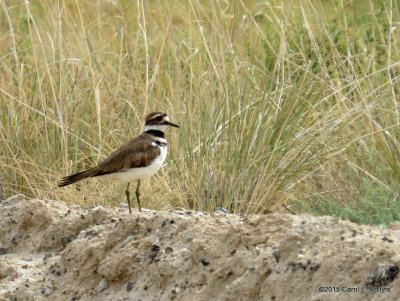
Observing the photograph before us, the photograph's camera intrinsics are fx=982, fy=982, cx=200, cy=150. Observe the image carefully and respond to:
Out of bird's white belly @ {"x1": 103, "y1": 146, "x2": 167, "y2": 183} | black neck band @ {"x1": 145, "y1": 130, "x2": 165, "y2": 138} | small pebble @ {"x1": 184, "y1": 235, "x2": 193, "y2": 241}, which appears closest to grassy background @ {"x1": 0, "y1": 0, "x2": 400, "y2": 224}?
black neck band @ {"x1": 145, "y1": 130, "x2": 165, "y2": 138}

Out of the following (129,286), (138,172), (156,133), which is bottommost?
(129,286)

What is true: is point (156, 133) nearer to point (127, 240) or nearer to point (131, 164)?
point (131, 164)

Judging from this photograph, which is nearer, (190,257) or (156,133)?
(190,257)

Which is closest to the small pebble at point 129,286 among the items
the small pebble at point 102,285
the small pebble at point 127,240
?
the small pebble at point 102,285

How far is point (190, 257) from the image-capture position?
16.2ft

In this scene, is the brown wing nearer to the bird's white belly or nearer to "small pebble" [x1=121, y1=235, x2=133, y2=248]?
the bird's white belly

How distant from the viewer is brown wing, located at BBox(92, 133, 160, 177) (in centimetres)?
588

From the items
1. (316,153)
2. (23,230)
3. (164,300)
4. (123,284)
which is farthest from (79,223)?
(316,153)

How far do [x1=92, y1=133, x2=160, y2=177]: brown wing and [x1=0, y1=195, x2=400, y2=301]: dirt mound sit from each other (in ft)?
0.89

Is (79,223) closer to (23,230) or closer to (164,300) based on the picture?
(23,230)

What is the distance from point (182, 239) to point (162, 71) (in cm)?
318

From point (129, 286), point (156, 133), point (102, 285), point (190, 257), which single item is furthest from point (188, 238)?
point (156, 133)

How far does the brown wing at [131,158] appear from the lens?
5883 mm

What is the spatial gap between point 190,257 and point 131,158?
1.12 meters
